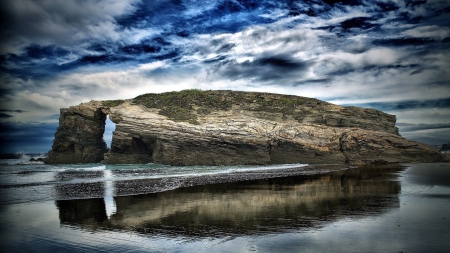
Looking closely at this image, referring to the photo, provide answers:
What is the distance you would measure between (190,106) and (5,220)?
37.8 m

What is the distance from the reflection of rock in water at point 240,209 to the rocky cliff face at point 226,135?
973 inches

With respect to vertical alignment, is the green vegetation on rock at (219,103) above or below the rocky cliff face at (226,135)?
above

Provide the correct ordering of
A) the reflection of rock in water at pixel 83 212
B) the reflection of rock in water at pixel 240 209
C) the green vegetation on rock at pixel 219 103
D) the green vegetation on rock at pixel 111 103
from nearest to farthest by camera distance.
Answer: the reflection of rock in water at pixel 240 209
the reflection of rock in water at pixel 83 212
the green vegetation on rock at pixel 111 103
the green vegetation on rock at pixel 219 103

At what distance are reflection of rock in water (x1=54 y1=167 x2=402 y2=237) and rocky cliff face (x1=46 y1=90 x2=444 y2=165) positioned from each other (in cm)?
2471

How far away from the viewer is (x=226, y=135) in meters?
39.1

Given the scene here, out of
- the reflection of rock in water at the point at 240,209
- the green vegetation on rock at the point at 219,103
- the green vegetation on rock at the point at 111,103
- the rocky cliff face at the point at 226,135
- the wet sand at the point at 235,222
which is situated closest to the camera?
the wet sand at the point at 235,222

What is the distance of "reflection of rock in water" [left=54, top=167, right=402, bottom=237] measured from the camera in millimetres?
7613

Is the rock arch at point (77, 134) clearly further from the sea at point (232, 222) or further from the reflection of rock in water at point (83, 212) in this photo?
the reflection of rock in water at point (83, 212)

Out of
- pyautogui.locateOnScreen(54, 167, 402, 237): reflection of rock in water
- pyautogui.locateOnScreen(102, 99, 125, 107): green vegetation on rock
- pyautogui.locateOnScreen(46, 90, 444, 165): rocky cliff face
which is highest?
pyautogui.locateOnScreen(102, 99, 125, 107): green vegetation on rock

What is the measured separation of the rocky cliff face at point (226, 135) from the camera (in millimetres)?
38781

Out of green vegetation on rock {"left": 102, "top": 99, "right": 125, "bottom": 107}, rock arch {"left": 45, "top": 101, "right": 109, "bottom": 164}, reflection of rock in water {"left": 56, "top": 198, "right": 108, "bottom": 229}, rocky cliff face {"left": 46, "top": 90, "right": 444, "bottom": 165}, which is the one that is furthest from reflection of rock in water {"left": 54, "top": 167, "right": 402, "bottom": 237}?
rock arch {"left": 45, "top": 101, "right": 109, "bottom": 164}

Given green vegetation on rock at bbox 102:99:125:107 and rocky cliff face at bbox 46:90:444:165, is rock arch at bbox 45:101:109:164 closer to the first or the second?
rocky cliff face at bbox 46:90:444:165

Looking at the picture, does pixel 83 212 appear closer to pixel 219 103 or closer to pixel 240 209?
pixel 240 209

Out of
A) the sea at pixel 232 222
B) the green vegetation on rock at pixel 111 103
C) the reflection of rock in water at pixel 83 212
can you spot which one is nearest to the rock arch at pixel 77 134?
the green vegetation on rock at pixel 111 103
